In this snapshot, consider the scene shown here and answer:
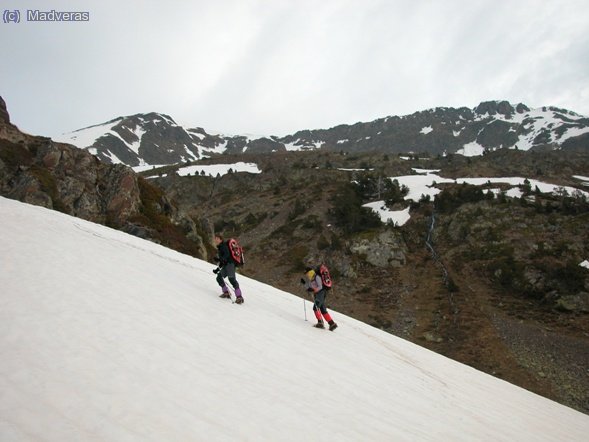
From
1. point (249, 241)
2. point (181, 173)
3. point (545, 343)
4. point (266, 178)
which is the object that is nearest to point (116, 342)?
point (545, 343)

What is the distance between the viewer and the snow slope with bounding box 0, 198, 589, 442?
454 centimetres

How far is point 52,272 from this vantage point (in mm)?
9430

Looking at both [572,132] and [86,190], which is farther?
[572,132]

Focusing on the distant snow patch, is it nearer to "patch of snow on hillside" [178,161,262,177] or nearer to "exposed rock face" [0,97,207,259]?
"exposed rock face" [0,97,207,259]

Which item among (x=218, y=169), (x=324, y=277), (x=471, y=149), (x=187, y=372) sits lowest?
(x=187, y=372)

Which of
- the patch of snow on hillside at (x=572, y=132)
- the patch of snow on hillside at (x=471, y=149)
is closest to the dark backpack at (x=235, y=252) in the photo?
the patch of snow on hillside at (x=471, y=149)

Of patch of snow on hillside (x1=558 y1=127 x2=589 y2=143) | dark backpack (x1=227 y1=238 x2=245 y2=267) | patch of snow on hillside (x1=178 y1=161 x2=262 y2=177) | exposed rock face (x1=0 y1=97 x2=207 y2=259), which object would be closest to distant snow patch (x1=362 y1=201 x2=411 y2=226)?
exposed rock face (x1=0 y1=97 x2=207 y2=259)

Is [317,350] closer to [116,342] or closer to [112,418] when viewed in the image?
[116,342]

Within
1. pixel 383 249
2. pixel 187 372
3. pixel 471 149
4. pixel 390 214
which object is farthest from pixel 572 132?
pixel 187 372

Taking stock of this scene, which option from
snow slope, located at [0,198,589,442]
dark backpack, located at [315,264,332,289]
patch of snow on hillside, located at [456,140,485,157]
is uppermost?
patch of snow on hillside, located at [456,140,485,157]

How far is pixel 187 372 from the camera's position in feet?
20.0

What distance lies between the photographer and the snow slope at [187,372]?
4543mm

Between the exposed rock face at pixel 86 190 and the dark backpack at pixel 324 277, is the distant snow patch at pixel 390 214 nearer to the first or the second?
the exposed rock face at pixel 86 190

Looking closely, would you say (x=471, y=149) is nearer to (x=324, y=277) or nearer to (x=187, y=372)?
(x=324, y=277)
